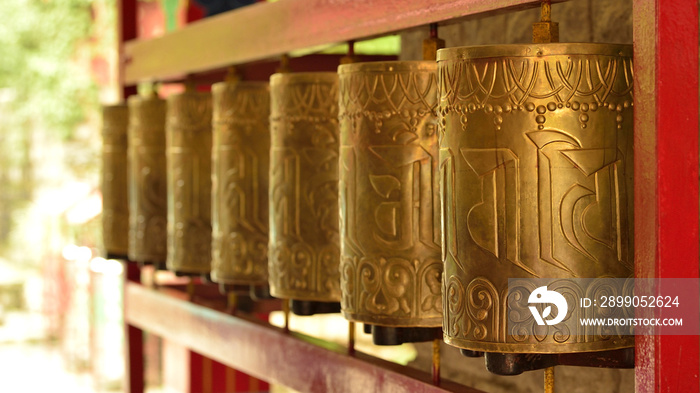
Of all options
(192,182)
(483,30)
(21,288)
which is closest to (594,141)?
(192,182)

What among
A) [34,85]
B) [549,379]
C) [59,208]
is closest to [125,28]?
[549,379]

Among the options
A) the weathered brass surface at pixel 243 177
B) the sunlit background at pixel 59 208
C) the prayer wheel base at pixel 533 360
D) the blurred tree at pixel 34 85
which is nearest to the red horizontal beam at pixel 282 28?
the weathered brass surface at pixel 243 177

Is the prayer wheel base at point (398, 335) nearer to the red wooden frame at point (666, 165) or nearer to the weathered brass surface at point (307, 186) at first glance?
the weathered brass surface at point (307, 186)

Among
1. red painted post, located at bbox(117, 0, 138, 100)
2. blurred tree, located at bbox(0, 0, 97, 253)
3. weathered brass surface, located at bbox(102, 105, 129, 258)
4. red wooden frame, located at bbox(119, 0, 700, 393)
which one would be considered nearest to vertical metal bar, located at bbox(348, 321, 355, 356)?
red wooden frame, located at bbox(119, 0, 700, 393)

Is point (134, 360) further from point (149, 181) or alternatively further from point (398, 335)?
point (398, 335)

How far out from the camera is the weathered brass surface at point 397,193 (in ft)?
3.18

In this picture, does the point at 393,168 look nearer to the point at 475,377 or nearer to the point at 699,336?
the point at 699,336

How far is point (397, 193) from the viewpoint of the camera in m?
0.97

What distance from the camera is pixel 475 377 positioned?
1.78 meters

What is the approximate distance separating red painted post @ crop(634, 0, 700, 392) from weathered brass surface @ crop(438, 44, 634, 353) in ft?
0.15

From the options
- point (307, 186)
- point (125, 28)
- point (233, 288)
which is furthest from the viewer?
point (125, 28)

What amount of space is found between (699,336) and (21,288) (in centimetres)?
702

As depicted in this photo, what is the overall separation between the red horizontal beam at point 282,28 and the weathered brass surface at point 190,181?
0.08m

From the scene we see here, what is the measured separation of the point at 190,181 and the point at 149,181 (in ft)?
0.68
